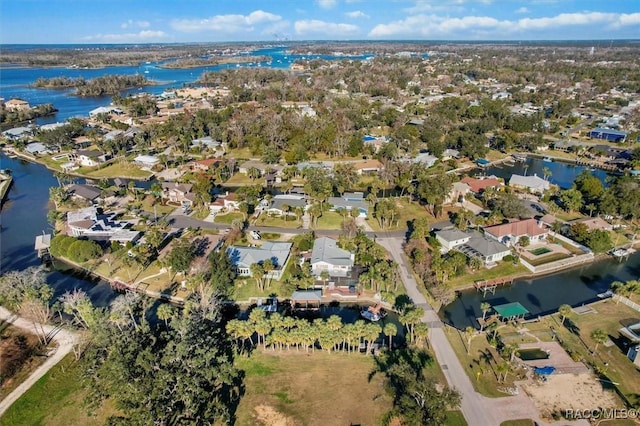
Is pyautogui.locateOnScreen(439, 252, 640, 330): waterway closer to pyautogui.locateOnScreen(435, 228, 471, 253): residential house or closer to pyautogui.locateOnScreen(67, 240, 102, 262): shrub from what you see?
pyautogui.locateOnScreen(435, 228, 471, 253): residential house

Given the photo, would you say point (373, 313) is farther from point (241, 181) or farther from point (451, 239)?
point (241, 181)

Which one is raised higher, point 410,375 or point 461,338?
point 410,375

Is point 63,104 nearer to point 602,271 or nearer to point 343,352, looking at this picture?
point 343,352

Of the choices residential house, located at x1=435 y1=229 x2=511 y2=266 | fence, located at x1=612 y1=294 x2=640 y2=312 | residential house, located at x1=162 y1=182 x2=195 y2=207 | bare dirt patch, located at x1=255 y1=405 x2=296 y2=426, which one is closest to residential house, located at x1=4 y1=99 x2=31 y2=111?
residential house, located at x1=162 y1=182 x2=195 y2=207

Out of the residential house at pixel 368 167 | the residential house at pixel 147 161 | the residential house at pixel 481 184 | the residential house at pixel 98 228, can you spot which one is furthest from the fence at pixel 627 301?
the residential house at pixel 147 161

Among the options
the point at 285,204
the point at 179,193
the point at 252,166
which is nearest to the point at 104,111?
the point at 252,166

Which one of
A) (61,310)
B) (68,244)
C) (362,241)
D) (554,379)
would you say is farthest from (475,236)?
(68,244)
